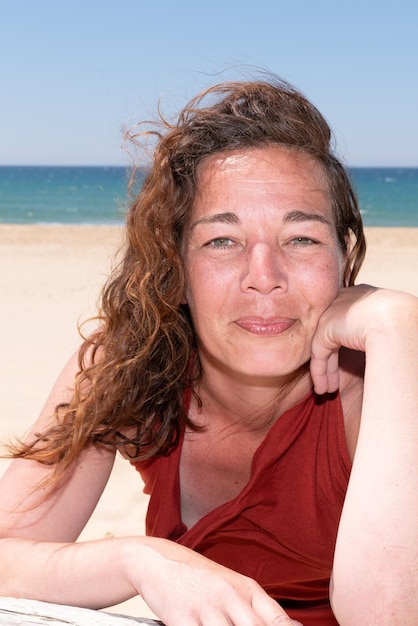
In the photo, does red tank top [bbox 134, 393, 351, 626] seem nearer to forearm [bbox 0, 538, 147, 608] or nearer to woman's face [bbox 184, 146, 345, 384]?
woman's face [bbox 184, 146, 345, 384]

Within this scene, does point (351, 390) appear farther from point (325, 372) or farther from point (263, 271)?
point (263, 271)

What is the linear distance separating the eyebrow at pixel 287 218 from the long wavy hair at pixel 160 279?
131mm

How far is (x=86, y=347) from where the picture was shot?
97.9 inches

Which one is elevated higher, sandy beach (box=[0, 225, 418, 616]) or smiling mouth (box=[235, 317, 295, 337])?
smiling mouth (box=[235, 317, 295, 337])

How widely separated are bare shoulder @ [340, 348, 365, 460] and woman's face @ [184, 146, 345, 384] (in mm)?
207

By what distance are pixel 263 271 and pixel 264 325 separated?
6.1 inches

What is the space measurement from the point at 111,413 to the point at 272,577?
0.66 meters

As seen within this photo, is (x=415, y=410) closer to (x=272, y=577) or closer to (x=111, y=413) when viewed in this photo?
(x=272, y=577)

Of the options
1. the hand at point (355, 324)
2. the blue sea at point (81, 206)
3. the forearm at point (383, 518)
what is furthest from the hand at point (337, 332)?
the blue sea at point (81, 206)

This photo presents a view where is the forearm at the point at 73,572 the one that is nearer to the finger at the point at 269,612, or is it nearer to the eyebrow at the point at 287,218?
the finger at the point at 269,612

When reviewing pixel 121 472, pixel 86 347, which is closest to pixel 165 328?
pixel 86 347

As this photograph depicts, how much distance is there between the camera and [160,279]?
7.72 feet

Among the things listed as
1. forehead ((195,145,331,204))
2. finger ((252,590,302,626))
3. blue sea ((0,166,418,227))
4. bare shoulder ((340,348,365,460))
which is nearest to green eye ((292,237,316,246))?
forehead ((195,145,331,204))

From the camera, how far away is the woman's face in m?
2.12
